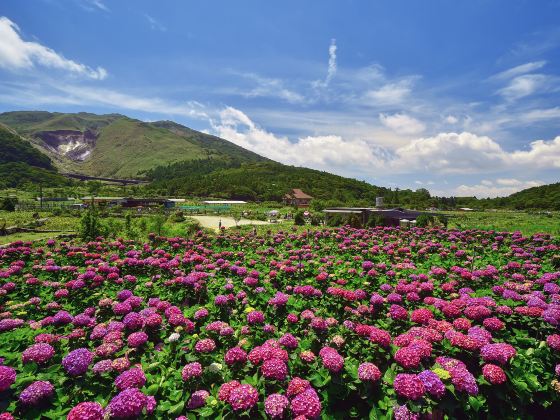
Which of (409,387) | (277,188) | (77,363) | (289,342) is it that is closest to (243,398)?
(289,342)

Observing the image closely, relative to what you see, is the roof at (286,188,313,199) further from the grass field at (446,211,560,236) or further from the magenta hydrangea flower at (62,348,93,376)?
the magenta hydrangea flower at (62,348,93,376)

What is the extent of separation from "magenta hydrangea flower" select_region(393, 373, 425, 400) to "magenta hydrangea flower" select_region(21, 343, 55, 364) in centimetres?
396

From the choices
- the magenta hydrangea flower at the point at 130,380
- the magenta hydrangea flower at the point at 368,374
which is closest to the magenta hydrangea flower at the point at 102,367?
the magenta hydrangea flower at the point at 130,380

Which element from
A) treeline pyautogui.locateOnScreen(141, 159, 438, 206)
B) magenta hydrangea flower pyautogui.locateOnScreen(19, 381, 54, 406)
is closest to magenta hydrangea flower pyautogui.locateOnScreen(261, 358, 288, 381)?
magenta hydrangea flower pyautogui.locateOnScreen(19, 381, 54, 406)

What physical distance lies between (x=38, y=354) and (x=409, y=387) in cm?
416

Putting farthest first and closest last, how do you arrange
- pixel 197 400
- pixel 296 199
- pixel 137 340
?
pixel 296 199 → pixel 137 340 → pixel 197 400

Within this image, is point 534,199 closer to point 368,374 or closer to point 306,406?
point 368,374

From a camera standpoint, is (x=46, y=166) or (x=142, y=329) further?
(x=46, y=166)

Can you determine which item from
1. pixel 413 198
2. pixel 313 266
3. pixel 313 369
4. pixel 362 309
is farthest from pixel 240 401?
pixel 413 198

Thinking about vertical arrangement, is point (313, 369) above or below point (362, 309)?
below

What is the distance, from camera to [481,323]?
15.2 feet

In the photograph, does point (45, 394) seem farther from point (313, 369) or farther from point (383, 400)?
point (383, 400)

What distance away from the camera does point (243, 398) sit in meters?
2.78

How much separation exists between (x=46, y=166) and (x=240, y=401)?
24382cm
